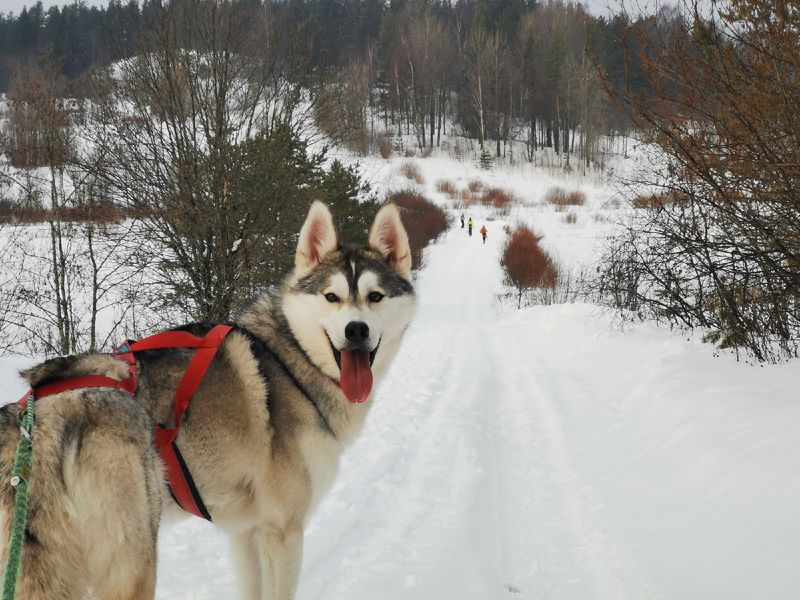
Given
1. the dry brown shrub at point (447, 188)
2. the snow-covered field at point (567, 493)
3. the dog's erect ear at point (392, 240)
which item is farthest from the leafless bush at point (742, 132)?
the dry brown shrub at point (447, 188)

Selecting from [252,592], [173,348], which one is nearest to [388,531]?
[252,592]

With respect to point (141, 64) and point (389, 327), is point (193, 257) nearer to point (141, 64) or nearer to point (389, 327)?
point (141, 64)

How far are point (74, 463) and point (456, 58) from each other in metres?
64.7

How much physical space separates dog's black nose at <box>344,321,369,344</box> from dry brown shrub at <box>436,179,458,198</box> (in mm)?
44157

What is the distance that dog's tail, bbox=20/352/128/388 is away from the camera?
6.07 feet

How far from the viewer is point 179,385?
2.23 meters

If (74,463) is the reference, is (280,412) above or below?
below

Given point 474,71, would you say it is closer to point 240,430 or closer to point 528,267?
point 528,267

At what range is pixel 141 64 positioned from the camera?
7.39m

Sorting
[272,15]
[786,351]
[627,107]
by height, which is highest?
[272,15]

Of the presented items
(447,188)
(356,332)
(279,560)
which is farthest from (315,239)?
(447,188)

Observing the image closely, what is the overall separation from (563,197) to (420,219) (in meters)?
18.7

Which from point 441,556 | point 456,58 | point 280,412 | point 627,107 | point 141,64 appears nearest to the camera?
point 280,412

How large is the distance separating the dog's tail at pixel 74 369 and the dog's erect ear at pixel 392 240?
1.60 meters
